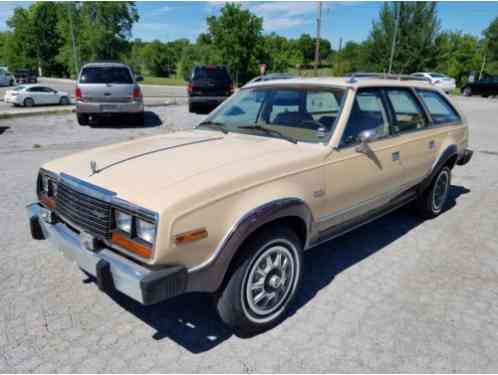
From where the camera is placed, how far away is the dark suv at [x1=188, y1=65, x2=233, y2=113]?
15.7m

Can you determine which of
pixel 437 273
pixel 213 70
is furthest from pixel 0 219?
pixel 213 70

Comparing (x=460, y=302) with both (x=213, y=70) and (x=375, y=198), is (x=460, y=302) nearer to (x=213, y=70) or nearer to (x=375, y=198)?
(x=375, y=198)

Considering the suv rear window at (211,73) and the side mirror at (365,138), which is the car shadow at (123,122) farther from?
the side mirror at (365,138)

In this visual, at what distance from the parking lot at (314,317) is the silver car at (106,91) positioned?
7527 mm

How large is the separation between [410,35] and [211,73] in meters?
32.5

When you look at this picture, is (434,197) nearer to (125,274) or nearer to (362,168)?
(362,168)

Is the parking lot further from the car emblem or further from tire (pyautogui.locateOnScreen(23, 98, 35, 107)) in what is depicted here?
tire (pyautogui.locateOnScreen(23, 98, 35, 107))

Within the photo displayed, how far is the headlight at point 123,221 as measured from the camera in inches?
89.4

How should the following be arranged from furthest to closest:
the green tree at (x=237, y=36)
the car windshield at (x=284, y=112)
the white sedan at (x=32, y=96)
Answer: the green tree at (x=237, y=36), the white sedan at (x=32, y=96), the car windshield at (x=284, y=112)

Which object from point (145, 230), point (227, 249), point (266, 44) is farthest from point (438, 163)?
point (266, 44)

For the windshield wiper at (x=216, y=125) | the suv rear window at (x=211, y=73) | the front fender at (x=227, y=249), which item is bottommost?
the front fender at (x=227, y=249)

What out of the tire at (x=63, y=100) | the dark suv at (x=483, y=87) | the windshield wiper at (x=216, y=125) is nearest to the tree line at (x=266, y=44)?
the dark suv at (x=483, y=87)

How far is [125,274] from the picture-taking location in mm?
2178

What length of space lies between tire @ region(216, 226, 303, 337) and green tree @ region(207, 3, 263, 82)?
140 ft
